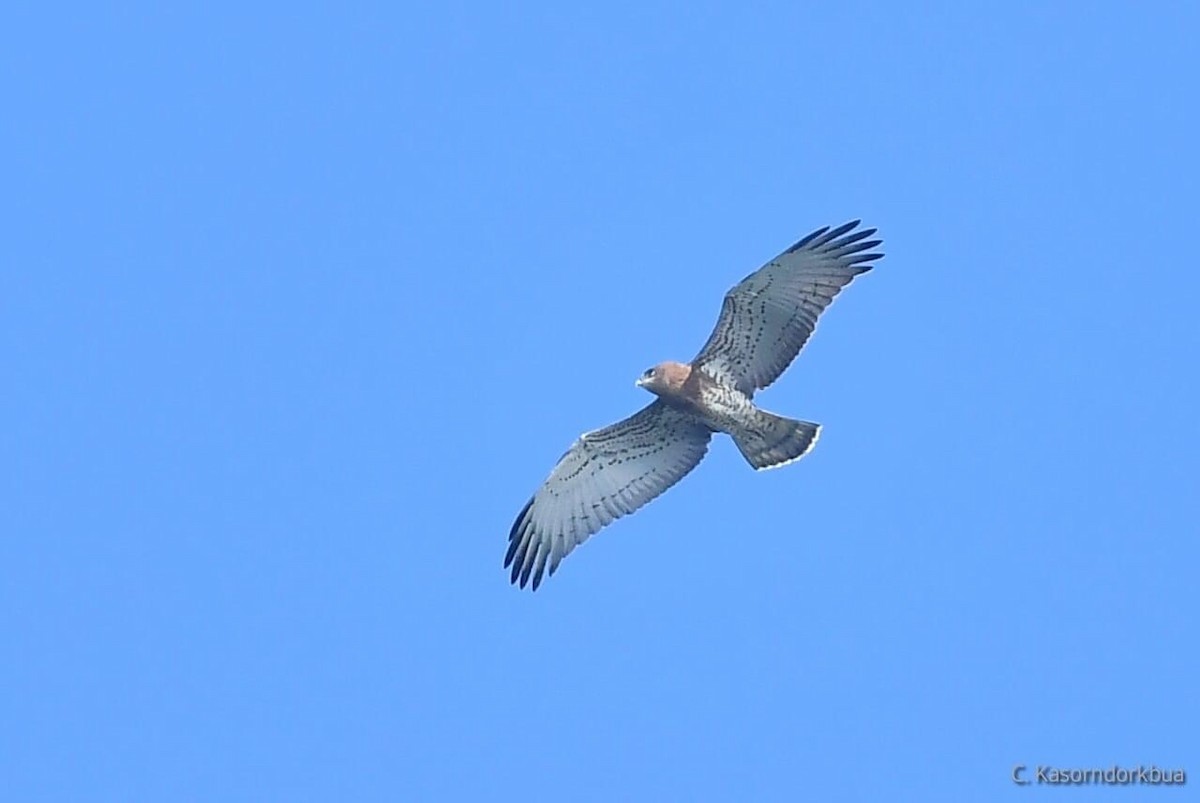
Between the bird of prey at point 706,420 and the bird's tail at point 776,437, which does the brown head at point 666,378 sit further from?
→ the bird's tail at point 776,437

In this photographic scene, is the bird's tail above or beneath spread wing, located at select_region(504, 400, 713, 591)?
beneath

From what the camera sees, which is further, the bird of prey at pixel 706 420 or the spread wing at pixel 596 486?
the spread wing at pixel 596 486

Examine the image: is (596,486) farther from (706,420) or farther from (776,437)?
(776,437)

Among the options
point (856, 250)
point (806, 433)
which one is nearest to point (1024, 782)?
point (806, 433)

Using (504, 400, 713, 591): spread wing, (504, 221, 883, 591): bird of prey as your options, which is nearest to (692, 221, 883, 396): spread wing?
(504, 221, 883, 591): bird of prey

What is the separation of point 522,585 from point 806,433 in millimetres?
3054

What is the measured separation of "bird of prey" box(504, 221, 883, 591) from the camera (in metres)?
14.5

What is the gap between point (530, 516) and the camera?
15.6 meters

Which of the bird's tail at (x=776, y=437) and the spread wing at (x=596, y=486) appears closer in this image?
the bird's tail at (x=776, y=437)

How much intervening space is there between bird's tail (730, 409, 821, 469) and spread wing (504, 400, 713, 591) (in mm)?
614

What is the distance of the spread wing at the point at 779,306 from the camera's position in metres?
14.5

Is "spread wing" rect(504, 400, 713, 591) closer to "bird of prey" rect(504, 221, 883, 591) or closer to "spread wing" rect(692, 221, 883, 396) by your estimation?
"bird of prey" rect(504, 221, 883, 591)

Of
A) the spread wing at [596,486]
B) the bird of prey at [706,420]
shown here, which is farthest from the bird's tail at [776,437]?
the spread wing at [596,486]

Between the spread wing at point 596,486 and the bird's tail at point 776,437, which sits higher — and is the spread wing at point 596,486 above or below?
above
